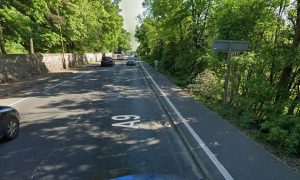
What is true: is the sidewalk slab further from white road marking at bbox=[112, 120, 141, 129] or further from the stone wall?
the stone wall

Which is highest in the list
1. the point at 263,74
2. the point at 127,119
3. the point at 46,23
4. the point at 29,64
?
the point at 46,23

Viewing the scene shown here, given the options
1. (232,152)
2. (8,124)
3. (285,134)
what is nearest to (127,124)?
(8,124)

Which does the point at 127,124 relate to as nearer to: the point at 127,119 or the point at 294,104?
the point at 127,119

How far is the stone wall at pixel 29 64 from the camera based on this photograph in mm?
21391

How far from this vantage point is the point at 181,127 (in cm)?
923

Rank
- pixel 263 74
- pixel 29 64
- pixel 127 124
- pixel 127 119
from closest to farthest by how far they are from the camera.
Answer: pixel 127 124 → pixel 263 74 → pixel 127 119 → pixel 29 64

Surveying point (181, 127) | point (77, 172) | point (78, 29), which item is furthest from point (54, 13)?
point (77, 172)

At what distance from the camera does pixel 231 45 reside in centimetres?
1082

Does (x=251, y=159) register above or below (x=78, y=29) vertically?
below

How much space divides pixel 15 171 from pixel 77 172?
125cm

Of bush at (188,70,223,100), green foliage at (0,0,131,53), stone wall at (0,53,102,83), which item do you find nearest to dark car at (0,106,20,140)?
bush at (188,70,223,100)

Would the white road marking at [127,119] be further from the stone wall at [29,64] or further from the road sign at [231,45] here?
the stone wall at [29,64]

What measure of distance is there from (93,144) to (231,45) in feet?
21.0

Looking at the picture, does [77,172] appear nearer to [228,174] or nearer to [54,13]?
[228,174]
